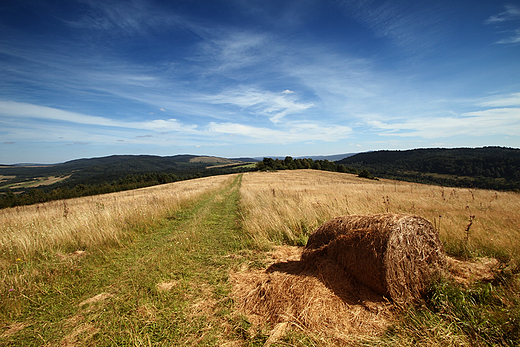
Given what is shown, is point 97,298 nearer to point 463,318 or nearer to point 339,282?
point 339,282

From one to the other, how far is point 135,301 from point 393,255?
5013mm

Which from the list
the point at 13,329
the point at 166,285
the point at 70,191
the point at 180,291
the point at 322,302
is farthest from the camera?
the point at 70,191

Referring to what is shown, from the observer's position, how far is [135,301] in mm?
4023

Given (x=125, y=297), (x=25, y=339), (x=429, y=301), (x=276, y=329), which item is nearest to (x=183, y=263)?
(x=125, y=297)

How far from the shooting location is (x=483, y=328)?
280cm

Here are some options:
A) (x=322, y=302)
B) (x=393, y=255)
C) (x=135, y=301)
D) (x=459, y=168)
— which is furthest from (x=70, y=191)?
(x=459, y=168)

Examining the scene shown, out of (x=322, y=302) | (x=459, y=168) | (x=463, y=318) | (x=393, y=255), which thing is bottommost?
(x=459, y=168)

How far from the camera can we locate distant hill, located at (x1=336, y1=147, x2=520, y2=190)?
6204cm

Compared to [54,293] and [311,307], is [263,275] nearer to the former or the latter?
[311,307]

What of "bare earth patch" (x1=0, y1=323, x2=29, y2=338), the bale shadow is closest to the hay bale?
the bale shadow

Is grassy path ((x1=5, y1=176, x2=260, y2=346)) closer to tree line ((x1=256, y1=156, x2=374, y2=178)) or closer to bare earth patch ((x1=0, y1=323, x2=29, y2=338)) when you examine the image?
bare earth patch ((x1=0, y1=323, x2=29, y2=338))

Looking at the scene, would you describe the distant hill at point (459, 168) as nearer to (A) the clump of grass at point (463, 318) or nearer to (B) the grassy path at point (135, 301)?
(A) the clump of grass at point (463, 318)

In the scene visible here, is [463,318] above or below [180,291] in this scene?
above

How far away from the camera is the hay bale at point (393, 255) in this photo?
368 centimetres
